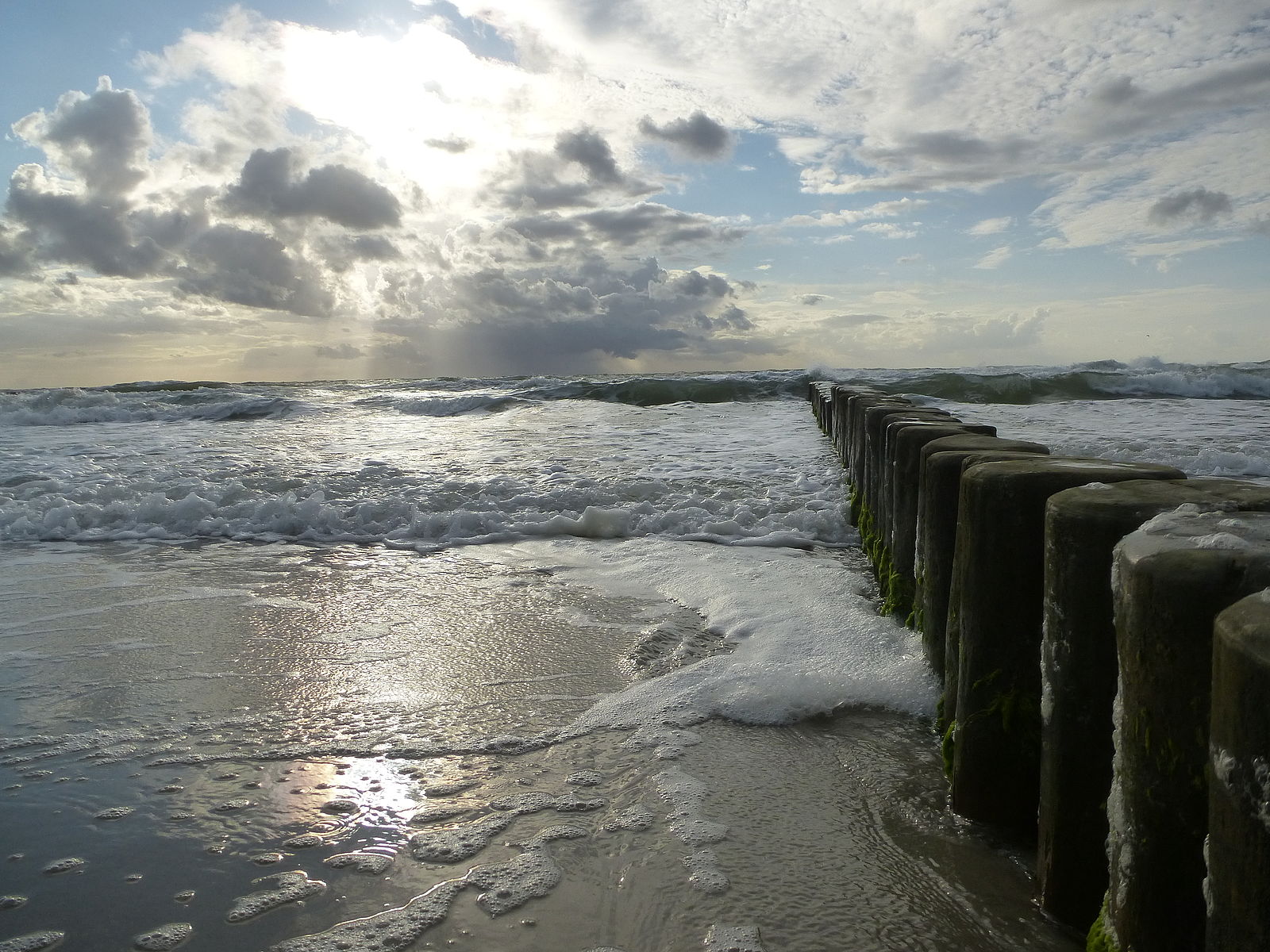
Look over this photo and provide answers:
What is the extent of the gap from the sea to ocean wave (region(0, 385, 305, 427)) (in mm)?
12138

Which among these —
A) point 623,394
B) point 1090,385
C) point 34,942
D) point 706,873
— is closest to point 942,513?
point 706,873

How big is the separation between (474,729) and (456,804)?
55 centimetres

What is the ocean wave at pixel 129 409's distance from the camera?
18.9m

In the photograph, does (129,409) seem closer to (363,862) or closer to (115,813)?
(115,813)

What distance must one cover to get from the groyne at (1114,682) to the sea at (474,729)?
287mm

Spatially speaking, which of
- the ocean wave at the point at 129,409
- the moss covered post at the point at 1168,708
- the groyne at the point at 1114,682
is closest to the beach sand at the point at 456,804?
the groyne at the point at 1114,682

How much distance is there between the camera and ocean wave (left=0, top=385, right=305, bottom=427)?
18938 mm

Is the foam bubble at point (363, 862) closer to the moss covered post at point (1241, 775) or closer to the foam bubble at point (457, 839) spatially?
the foam bubble at point (457, 839)

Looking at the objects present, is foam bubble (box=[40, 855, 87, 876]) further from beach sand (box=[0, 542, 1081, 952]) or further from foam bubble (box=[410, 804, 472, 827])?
foam bubble (box=[410, 804, 472, 827])

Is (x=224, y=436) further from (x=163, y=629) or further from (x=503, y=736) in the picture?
(x=503, y=736)

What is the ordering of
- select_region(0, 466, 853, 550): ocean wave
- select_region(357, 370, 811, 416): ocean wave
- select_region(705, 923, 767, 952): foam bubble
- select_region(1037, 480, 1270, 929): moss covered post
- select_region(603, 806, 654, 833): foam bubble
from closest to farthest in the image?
select_region(1037, 480, 1270, 929): moss covered post
select_region(705, 923, 767, 952): foam bubble
select_region(603, 806, 654, 833): foam bubble
select_region(0, 466, 853, 550): ocean wave
select_region(357, 370, 811, 416): ocean wave

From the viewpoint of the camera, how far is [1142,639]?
1378 mm

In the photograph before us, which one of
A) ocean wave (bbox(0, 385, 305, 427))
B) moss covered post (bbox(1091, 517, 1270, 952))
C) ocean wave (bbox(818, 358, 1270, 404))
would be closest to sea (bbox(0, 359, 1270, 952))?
moss covered post (bbox(1091, 517, 1270, 952))

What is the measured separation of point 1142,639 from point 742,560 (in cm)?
425
